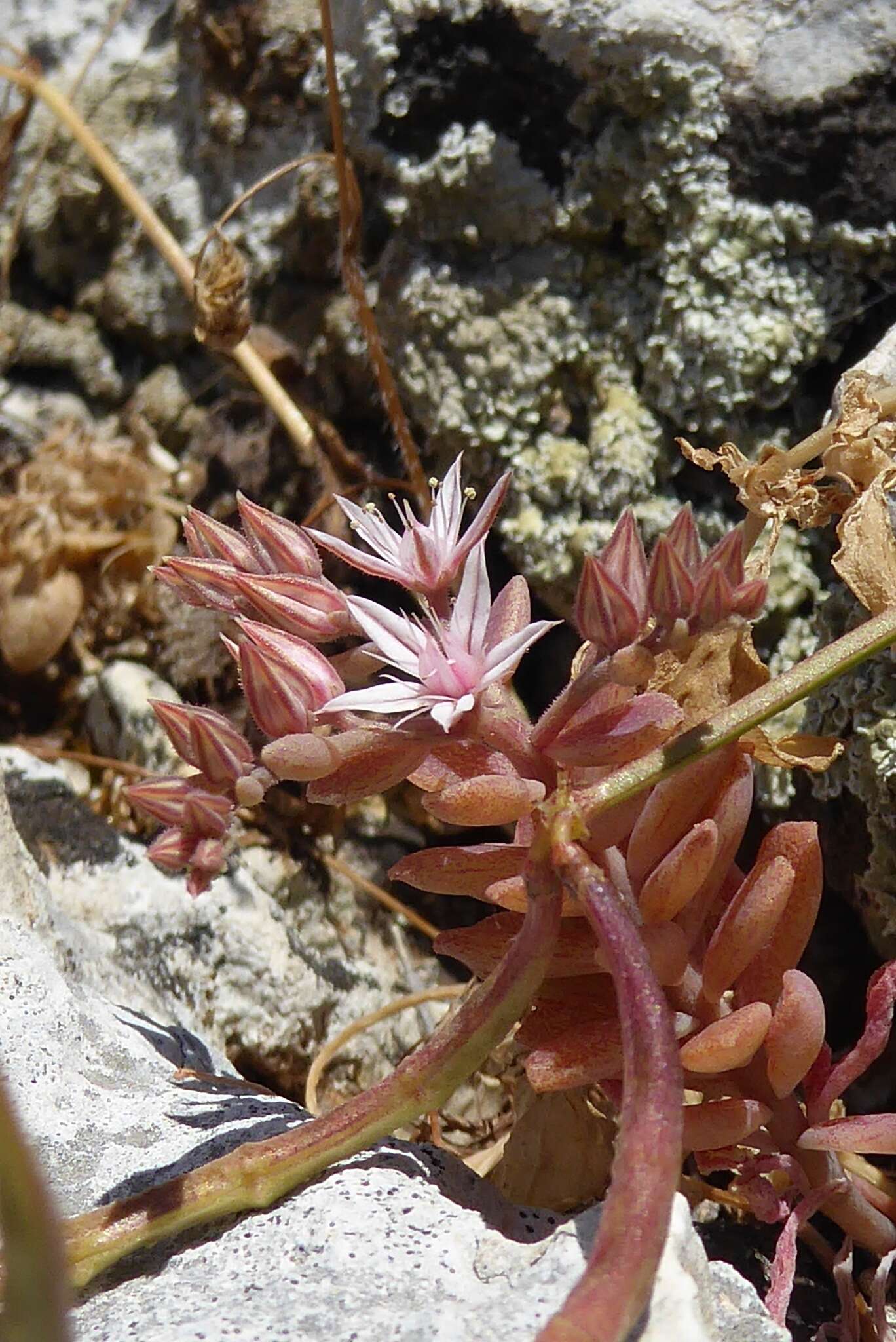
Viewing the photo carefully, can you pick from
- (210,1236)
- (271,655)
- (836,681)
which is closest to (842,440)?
(836,681)

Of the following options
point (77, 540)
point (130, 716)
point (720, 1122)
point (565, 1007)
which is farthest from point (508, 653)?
point (77, 540)

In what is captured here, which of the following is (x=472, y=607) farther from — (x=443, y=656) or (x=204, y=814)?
(x=204, y=814)

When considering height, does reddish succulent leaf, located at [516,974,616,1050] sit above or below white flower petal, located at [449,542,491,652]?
below

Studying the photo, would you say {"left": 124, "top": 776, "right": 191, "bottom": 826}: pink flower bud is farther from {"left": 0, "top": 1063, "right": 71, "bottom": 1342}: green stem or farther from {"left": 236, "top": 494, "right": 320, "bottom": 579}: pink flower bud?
{"left": 0, "top": 1063, "right": 71, "bottom": 1342}: green stem

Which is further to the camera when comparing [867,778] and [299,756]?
[867,778]

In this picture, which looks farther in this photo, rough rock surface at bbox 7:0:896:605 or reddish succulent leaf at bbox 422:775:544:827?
rough rock surface at bbox 7:0:896:605

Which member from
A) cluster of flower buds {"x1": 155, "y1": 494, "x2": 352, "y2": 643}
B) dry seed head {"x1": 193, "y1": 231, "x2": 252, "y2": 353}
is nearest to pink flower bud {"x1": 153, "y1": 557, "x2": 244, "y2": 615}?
cluster of flower buds {"x1": 155, "y1": 494, "x2": 352, "y2": 643}
